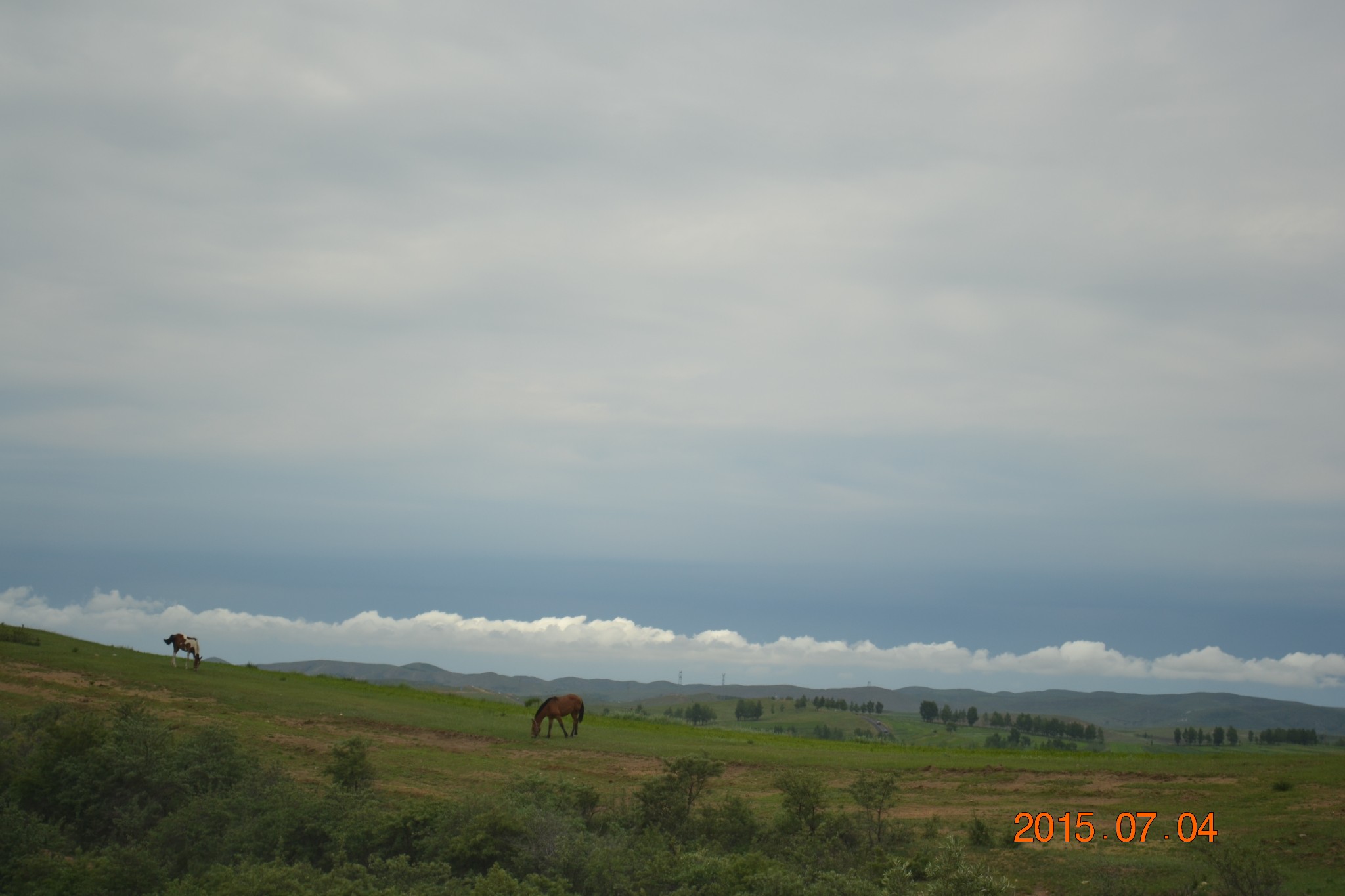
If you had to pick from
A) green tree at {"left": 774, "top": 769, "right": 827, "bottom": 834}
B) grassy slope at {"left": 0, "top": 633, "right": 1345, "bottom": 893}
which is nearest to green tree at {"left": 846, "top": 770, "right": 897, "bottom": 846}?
green tree at {"left": 774, "top": 769, "right": 827, "bottom": 834}

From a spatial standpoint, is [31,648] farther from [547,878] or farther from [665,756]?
[547,878]

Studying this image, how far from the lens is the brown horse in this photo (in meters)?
31.5

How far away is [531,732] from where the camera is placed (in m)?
31.9

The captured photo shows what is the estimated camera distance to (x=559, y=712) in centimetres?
3222

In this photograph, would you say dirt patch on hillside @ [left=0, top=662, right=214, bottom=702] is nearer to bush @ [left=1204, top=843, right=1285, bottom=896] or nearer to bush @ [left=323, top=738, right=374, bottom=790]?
bush @ [left=323, top=738, right=374, bottom=790]

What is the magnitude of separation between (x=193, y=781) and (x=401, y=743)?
35.9ft

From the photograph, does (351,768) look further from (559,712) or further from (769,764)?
(769,764)

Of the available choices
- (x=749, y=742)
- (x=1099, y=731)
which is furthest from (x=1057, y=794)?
(x=1099, y=731)
